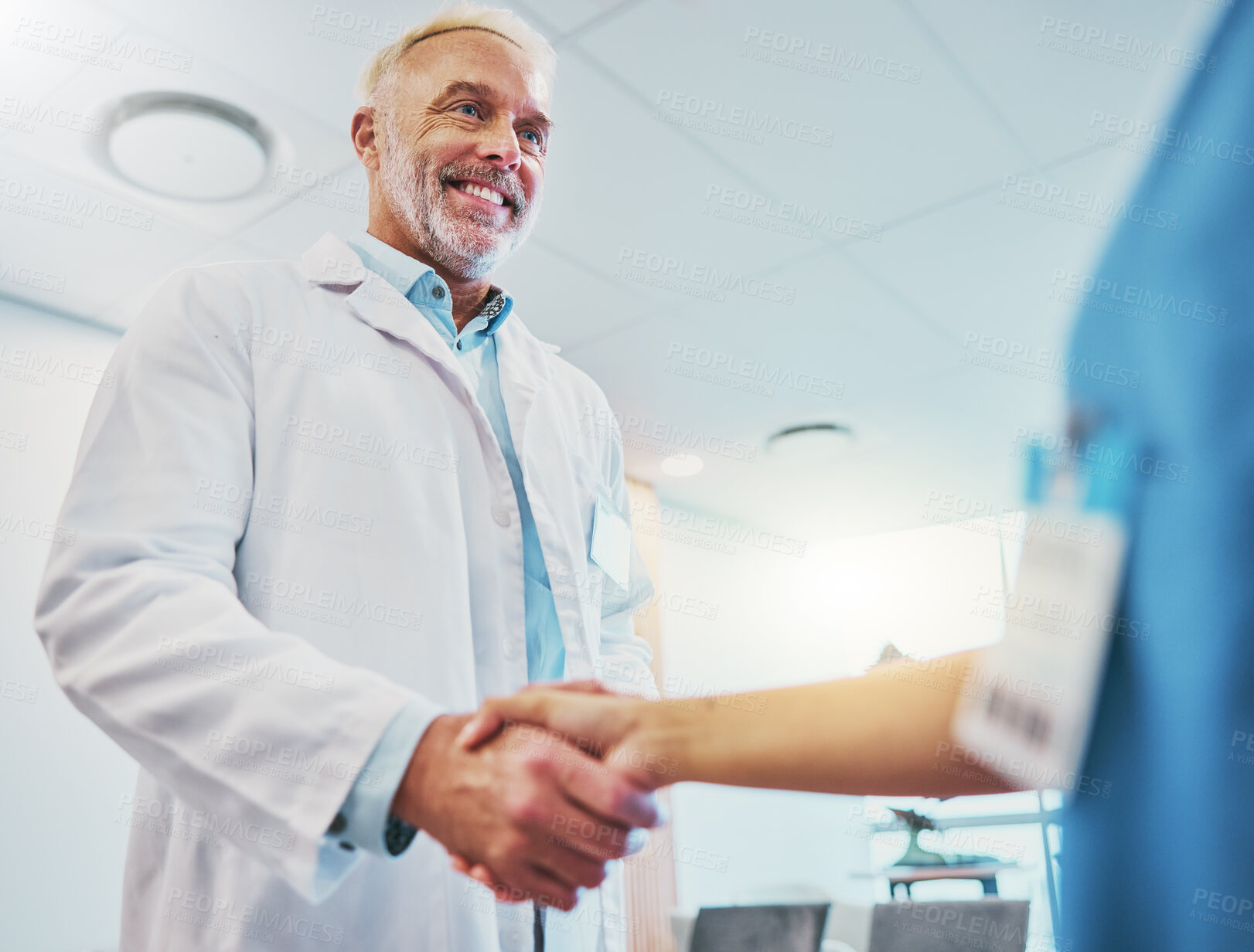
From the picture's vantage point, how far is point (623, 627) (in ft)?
5.81

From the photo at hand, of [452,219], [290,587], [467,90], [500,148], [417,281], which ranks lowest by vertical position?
[290,587]

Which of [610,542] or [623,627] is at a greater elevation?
[610,542]

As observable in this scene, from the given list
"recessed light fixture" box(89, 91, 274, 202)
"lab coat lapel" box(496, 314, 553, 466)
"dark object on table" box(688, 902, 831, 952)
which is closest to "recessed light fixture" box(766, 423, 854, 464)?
"dark object on table" box(688, 902, 831, 952)

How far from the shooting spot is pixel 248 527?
119cm

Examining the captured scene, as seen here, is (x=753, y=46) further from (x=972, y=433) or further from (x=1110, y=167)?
(x=972, y=433)

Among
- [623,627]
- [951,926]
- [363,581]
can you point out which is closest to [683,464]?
[951,926]

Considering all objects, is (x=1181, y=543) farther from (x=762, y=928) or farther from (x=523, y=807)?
(x=762, y=928)

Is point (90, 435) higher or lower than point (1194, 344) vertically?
higher

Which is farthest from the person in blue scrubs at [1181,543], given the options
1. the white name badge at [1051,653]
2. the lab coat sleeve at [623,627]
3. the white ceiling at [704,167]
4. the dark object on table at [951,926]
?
the dark object on table at [951,926]

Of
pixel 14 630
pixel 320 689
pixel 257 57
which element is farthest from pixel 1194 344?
pixel 14 630

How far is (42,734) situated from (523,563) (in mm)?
2856

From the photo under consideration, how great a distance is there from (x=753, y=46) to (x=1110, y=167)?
1.50m

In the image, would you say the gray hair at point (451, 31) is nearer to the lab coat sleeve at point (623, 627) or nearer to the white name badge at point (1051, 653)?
the lab coat sleeve at point (623, 627)

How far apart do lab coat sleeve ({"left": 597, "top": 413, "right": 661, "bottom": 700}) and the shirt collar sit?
1.41 ft
